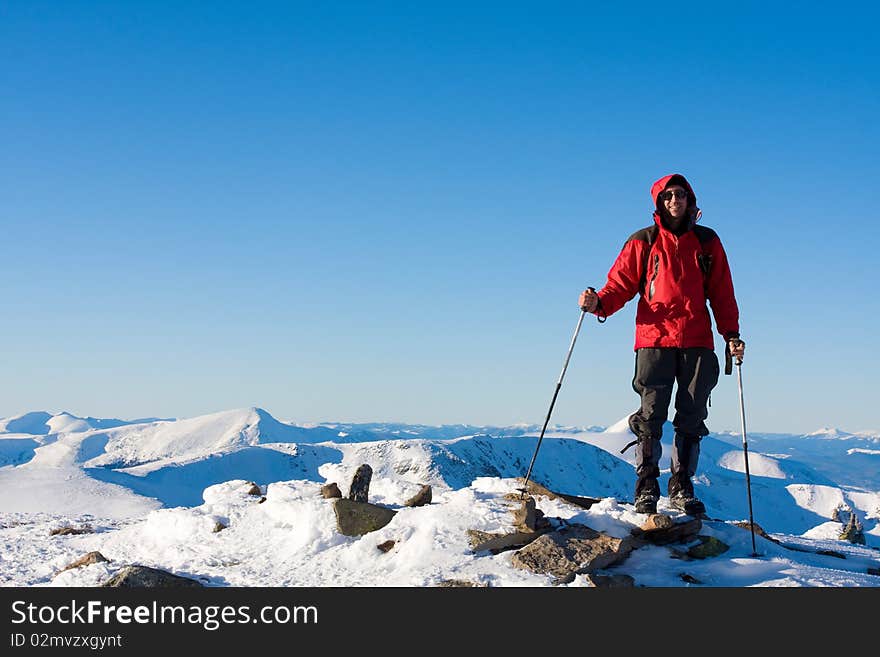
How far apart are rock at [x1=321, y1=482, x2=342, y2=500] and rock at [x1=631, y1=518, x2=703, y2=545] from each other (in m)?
4.31

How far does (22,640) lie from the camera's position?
19.3ft

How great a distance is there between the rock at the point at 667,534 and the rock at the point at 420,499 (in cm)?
326

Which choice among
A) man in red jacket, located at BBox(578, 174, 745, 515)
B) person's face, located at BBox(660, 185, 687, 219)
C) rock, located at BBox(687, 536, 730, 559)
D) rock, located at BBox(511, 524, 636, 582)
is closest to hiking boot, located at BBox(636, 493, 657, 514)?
man in red jacket, located at BBox(578, 174, 745, 515)

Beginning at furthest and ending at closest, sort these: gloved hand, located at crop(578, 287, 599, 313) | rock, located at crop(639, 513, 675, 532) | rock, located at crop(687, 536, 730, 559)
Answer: gloved hand, located at crop(578, 287, 599, 313) → rock, located at crop(639, 513, 675, 532) → rock, located at crop(687, 536, 730, 559)

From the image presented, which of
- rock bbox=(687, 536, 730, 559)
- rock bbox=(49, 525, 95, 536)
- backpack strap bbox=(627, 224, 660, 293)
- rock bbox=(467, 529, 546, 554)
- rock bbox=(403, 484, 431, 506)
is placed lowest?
rock bbox=(49, 525, 95, 536)

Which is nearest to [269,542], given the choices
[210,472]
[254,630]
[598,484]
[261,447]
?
[254,630]

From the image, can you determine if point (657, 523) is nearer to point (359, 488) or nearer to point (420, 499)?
point (420, 499)

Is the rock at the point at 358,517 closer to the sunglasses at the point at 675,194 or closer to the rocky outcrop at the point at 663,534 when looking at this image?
the rocky outcrop at the point at 663,534

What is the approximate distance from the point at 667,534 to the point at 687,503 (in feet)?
3.57

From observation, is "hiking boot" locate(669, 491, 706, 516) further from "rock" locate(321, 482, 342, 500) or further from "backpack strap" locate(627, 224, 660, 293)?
"rock" locate(321, 482, 342, 500)

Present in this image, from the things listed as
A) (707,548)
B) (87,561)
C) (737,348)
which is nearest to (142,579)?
(87,561)

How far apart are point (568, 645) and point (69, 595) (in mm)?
4577

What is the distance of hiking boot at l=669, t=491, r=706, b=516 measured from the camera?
8.87m

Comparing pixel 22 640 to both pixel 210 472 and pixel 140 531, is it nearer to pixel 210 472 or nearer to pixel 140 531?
pixel 140 531
